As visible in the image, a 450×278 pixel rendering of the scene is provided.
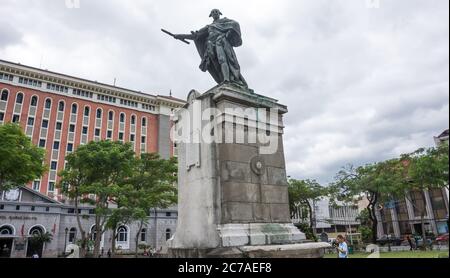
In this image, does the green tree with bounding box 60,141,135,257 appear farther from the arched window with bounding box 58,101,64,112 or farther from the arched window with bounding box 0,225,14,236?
the arched window with bounding box 58,101,64,112

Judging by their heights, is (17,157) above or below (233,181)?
above

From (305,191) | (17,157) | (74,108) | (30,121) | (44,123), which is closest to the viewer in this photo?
(17,157)

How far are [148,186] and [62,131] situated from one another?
97.6 ft

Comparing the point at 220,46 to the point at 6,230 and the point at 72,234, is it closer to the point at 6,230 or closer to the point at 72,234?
the point at 6,230

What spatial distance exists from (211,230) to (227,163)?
136 cm

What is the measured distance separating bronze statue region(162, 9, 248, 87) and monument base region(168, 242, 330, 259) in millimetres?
4019

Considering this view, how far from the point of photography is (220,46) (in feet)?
27.0

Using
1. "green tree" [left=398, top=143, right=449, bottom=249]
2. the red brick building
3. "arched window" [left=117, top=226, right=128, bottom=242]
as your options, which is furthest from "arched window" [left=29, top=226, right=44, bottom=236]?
"green tree" [left=398, top=143, right=449, bottom=249]

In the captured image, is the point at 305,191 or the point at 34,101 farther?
the point at 34,101

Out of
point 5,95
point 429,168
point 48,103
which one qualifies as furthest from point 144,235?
point 429,168

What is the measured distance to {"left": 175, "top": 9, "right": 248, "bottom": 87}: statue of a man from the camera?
322 inches

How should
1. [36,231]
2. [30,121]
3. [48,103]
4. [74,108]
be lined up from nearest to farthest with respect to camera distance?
[36,231] → [30,121] → [48,103] → [74,108]

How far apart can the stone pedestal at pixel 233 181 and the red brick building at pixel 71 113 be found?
163ft
